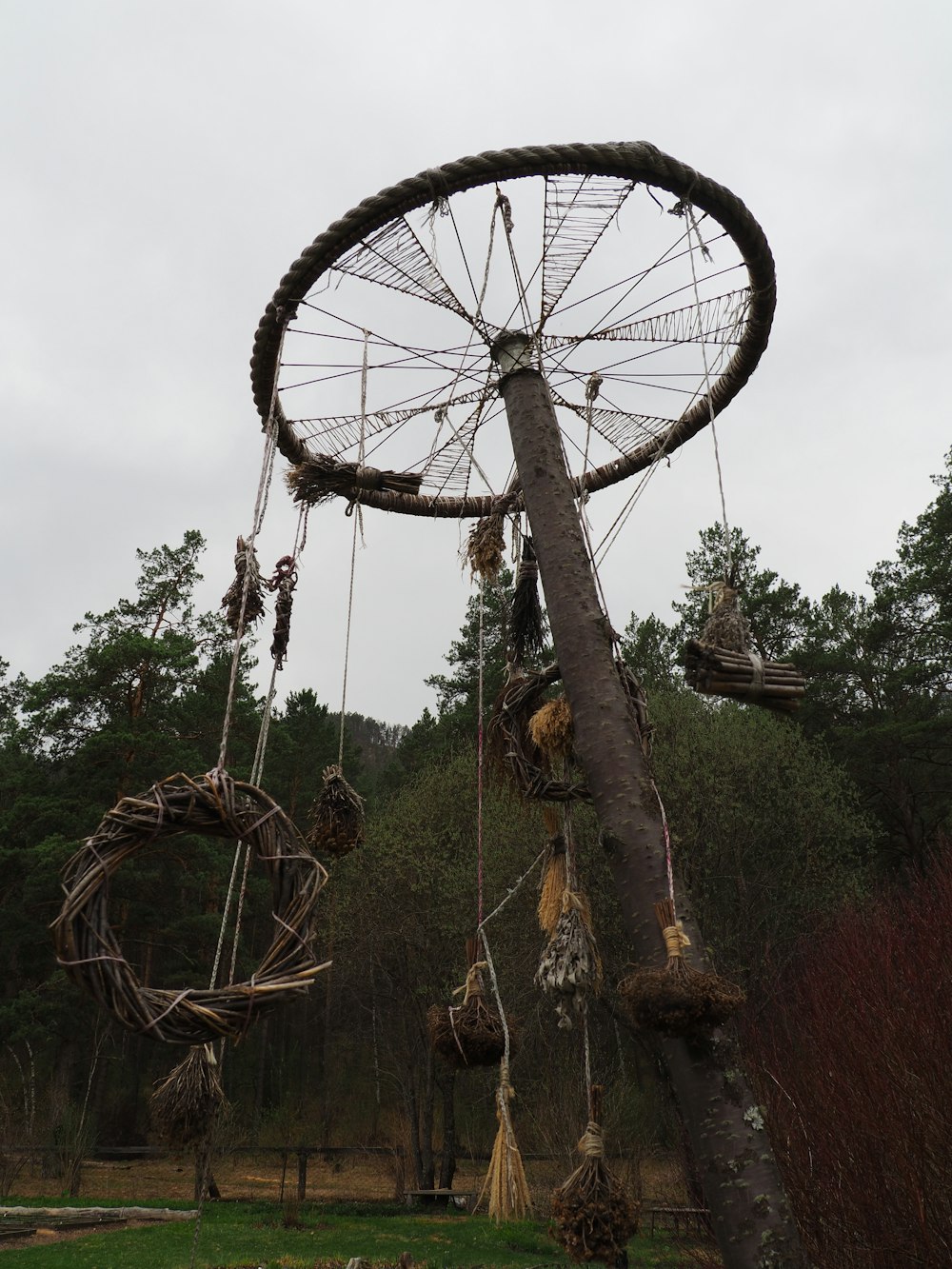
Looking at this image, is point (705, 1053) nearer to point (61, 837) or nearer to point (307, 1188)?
point (61, 837)

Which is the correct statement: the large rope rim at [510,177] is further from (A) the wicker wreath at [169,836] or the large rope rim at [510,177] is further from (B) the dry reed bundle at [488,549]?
(A) the wicker wreath at [169,836]

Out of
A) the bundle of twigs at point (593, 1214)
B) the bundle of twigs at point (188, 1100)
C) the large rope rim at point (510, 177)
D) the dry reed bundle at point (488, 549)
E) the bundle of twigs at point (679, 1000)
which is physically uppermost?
the large rope rim at point (510, 177)

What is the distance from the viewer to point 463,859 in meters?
17.0

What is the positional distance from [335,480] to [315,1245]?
1127 centimetres

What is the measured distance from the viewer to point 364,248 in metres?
3.61

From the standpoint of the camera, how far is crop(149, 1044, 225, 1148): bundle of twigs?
9.07ft

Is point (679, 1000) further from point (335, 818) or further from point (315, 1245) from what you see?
point (315, 1245)

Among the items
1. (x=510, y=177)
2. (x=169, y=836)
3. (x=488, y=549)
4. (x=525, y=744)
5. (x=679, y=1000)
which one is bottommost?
(x=679, y=1000)

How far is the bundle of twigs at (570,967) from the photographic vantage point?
3328 mm

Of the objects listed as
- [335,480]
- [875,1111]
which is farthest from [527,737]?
[875,1111]

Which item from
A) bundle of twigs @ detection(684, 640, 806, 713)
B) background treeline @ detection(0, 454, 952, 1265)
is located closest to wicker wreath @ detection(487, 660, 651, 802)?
bundle of twigs @ detection(684, 640, 806, 713)

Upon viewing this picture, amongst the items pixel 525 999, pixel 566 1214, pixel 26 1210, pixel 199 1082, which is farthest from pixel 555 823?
pixel 26 1210

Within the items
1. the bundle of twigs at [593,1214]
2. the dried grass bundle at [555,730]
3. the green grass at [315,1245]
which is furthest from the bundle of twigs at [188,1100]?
the green grass at [315,1245]

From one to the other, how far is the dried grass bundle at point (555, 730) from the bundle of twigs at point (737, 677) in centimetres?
61
